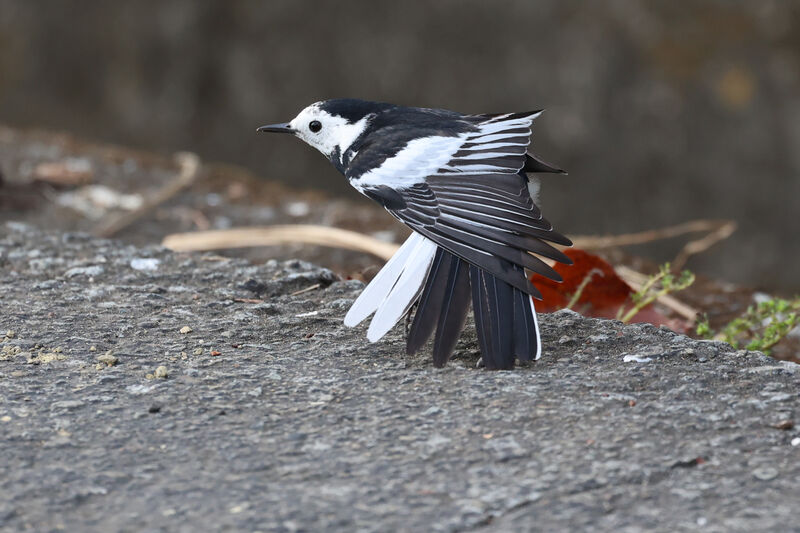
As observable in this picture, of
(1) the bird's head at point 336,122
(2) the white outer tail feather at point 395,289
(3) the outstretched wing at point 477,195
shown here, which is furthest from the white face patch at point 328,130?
(2) the white outer tail feather at point 395,289

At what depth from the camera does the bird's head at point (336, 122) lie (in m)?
2.57

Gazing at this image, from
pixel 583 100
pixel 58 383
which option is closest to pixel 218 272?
pixel 58 383

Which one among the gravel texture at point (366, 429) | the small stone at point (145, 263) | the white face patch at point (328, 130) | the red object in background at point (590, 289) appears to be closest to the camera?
the gravel texture at point (366, 429)

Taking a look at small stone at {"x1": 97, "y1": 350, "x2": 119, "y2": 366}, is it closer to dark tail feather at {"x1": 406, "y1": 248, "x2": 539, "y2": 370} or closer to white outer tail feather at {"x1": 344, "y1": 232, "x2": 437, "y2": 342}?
white outer tail feather at {"x1": 344, "y1": 232, "x2": 437, "y2": 342}

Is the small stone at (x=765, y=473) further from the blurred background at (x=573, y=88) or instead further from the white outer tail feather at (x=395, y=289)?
the blurred background at (x=573, y=88)

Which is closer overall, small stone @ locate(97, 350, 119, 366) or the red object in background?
small stone @ locate(97, 350, 119, 366)

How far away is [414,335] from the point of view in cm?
216

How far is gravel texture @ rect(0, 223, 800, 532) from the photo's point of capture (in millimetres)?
1567

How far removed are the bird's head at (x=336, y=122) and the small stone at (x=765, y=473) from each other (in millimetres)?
1300

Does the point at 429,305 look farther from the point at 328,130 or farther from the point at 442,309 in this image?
the point at 328,130

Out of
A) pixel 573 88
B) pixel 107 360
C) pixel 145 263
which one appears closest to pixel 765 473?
pixel 107 360

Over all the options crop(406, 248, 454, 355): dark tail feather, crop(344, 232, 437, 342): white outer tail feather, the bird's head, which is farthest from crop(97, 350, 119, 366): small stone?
the bird's head

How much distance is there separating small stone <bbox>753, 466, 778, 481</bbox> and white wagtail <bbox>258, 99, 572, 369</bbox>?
1.74ft

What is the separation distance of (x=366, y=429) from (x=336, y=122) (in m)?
1.01
